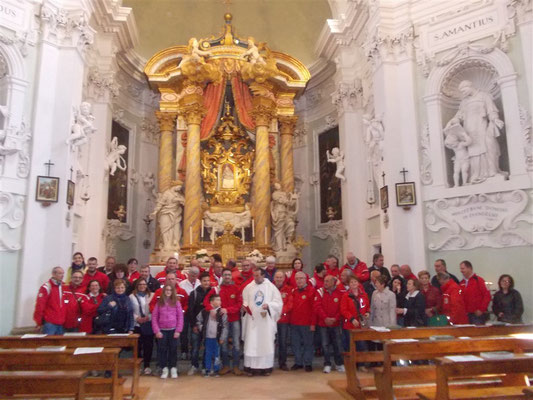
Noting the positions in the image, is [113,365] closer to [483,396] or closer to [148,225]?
[483,396]

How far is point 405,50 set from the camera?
1053 cm

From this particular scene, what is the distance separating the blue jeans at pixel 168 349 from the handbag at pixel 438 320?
3.82 meters

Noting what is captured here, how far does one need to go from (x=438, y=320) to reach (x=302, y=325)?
206 centimetres

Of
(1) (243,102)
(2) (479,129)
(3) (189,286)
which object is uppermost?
(1) (243,102)

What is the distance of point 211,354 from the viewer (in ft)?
22.3

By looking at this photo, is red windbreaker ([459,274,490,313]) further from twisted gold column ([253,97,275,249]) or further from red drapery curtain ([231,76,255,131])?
red drapery curtain ([231,76,255,131])

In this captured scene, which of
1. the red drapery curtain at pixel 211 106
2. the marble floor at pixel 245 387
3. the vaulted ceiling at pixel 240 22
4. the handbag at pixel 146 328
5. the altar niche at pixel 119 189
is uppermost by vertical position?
the vaulted ceiling at pixel 240 22

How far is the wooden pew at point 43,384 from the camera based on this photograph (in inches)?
144

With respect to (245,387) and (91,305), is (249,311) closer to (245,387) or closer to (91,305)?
(245,387)

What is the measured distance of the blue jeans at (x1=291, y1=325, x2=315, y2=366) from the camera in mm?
7109

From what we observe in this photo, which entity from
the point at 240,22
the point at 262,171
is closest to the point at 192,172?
the point at 262,171

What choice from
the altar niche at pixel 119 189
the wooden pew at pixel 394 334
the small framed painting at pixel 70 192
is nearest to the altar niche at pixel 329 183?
the altar niche at pixel 119 189

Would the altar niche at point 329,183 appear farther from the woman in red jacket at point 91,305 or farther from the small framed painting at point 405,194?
the woman in red jacket at point 91,305

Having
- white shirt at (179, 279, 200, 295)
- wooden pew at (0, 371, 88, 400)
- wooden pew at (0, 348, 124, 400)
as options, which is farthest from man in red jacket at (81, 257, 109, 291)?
wooden pew at (0, 371, 88, 400)
